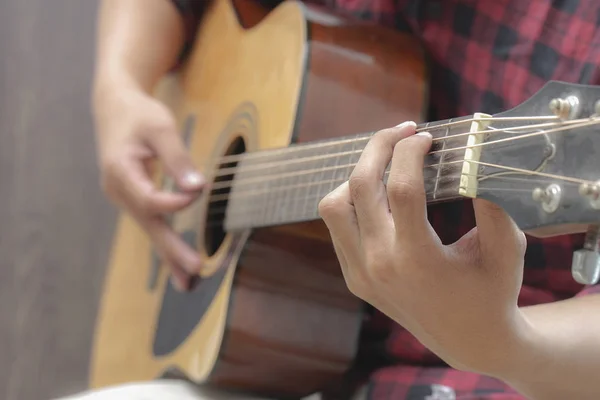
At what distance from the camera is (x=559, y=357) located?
0.53 metres

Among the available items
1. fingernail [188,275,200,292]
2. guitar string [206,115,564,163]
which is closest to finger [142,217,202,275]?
fingernail [188,275,200,292]

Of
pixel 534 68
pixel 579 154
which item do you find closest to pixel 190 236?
pixel 534 68

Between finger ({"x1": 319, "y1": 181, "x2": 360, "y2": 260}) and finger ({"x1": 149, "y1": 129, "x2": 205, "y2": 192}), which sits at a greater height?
finger ({"x1": 319, "y1": 181, "x2": 360, "y2": 260})

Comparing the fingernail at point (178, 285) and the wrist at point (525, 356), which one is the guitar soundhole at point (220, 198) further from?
the wrist at point (525, 356)

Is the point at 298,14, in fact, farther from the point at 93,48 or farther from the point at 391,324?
the point at 93,48

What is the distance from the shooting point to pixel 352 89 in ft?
2.59

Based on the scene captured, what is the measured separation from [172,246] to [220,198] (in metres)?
0.10

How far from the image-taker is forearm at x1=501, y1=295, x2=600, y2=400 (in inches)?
20.6

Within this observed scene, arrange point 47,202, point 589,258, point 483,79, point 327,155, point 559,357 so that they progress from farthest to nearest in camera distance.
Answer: point 47,202, point 483,79, point 327,155, point 559,357, point 589,258

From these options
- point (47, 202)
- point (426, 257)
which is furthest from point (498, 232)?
point (47, 202)

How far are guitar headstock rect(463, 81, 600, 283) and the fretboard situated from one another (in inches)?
0.9

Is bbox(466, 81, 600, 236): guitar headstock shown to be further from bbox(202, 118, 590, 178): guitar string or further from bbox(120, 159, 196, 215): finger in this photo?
bbox(120, 159, 196, 215): finger

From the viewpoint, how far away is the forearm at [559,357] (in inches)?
20.6

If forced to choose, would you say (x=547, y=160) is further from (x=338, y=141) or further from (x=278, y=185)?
(x=278, y=185)
